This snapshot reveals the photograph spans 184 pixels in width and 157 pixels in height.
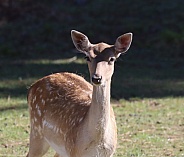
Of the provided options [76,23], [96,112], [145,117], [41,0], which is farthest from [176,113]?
[41,0]

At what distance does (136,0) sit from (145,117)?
8656 millimetres

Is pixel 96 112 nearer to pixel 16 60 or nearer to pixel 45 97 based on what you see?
pixel 45 97

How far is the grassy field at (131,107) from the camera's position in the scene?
887cm

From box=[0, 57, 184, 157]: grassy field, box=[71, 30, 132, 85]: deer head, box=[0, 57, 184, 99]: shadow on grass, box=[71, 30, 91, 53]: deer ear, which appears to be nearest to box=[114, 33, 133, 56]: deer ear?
box=[71, 30, 132, 85]: deer head

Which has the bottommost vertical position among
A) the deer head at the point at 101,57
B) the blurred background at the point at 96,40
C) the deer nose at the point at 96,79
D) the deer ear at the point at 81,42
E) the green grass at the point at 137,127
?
the green grass at the point at 137,127

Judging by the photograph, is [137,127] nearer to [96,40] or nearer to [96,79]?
[96,79]

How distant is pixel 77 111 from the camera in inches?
274

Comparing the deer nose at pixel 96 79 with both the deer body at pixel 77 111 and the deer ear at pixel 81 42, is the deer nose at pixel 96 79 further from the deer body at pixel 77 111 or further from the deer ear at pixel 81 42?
the deer ear at pixel 81 42

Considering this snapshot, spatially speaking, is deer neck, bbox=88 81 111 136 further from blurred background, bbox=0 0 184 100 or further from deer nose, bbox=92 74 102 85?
blurred background, bbox=0 0 184 100

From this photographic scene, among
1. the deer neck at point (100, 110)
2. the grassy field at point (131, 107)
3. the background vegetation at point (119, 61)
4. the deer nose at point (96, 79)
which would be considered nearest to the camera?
the deer nose at point (96, 79)

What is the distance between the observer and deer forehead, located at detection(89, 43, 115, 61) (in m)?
6.32

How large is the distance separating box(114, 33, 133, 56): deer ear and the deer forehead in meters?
0.07

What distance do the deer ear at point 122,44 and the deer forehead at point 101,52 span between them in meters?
0.07

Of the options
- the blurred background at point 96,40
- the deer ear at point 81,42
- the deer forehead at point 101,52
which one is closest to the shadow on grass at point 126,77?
the blurred background at point 96,40
